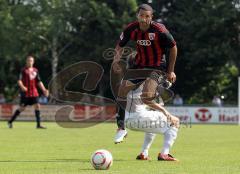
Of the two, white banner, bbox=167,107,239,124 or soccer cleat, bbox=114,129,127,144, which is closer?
soccer cleat, bbox=114,129,127,144

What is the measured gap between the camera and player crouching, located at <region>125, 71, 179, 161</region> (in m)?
11.1

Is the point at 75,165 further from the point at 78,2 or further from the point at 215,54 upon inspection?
the point at 78,2

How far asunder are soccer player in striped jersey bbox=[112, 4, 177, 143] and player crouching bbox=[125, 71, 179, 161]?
0.80 feet

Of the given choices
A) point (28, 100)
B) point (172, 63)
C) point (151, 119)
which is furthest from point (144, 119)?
point (28, 100)

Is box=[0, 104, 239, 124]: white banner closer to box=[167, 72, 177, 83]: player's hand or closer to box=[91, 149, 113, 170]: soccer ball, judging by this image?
box=[167, 72, 177, 83]: player's hand

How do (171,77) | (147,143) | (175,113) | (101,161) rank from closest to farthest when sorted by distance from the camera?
1. (101,161)
2. (171,77)
3. (147,143)
4. (175,113)

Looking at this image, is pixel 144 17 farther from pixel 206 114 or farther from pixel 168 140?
pixel 206 114

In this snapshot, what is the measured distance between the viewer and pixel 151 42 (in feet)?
37.4

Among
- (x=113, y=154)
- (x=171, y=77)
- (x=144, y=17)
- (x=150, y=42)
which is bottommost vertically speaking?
(x=113, y=154)

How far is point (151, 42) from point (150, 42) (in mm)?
16

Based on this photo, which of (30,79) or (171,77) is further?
(30,79)

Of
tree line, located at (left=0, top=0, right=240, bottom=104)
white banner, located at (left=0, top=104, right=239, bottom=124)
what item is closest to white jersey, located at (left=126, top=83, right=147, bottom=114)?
white banner, located at (left=0, top=104, right=239, bottom=124)

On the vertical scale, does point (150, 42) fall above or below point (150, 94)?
above

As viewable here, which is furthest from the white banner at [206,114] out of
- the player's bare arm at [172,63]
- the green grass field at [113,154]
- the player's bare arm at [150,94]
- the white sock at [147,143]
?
the player's bare arm at [172,63]
